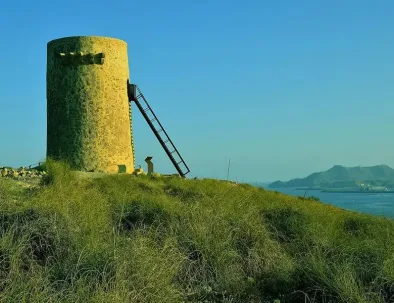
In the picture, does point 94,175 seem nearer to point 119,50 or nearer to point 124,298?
point 119,50

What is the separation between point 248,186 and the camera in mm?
23766

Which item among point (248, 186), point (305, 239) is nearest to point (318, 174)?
point (248, 186)

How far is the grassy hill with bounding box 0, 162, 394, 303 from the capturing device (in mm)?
6699

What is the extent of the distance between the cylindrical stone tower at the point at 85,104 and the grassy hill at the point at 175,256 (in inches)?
430

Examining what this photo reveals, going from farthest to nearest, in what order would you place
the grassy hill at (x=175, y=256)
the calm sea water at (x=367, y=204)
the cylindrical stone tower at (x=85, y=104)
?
the cylindrical stone tower at (x=85, y=104)
the calm sea water at (x=367, y=204)
the grassy hill at (x=175, y=256)

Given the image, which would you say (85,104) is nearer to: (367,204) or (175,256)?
(367,204)

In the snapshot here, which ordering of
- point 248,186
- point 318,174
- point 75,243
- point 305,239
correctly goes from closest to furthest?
point 75,243 < point 305,239 < point 248,186 < point 318,174

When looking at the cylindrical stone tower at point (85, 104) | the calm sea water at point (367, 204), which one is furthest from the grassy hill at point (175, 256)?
the cylindrical stone tower at point (85, 104)

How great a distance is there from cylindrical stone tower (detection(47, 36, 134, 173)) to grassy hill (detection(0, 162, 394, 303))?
10929mm

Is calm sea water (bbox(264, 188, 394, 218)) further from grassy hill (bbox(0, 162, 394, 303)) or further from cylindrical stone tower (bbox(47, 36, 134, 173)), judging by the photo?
cylindrical stone tower (bbox(47, 36, 134, 173))

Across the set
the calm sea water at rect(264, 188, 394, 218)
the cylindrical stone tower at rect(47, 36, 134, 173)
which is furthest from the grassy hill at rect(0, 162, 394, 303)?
the cylindrical stone tower at rect(47, 36, 134, 173)

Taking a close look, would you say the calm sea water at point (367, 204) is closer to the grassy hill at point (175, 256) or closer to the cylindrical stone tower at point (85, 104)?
the grassy hill at point (175, 256)

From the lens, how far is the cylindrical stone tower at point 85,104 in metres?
22.8

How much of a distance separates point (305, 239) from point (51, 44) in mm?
16791
